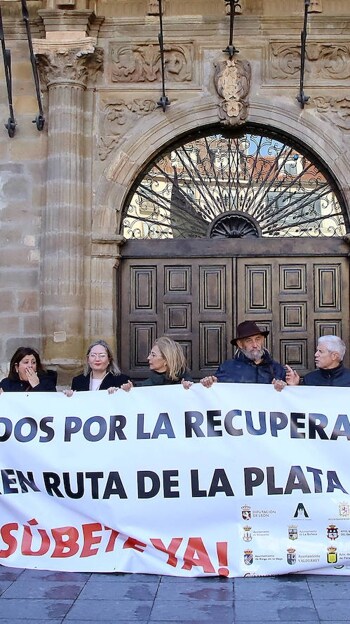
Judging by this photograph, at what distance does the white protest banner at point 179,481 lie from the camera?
5.70 metres

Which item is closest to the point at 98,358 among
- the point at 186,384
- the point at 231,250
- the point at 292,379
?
the point at 186,384

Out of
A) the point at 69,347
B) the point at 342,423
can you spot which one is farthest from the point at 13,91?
the point at 342,423

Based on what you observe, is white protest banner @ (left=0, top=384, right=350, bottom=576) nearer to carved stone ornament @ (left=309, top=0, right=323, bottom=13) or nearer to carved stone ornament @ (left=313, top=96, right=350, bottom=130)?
carved stone ornament @ (left=313, top=96, right=350, bottom=130)

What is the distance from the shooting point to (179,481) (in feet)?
19.2

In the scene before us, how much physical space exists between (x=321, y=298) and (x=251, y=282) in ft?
2.53

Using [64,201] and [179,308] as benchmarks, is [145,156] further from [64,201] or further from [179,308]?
[179,308]

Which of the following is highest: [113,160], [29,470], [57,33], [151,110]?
[57,33]

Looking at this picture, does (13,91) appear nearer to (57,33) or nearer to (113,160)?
(57,33)

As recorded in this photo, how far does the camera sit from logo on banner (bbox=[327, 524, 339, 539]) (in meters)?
5.68

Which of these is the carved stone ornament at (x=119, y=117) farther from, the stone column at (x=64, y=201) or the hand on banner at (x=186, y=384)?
the hand on banner at (x=186, y=384)

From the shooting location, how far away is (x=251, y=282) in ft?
30.3

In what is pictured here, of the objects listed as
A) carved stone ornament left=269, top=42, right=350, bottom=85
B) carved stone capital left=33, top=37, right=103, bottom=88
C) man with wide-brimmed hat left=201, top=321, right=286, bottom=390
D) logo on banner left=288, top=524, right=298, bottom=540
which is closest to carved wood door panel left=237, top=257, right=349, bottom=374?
carved stone ornament left=269, top=42, right=350, bottom=85

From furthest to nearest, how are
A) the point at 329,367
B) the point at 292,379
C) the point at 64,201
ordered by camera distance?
the point at 64,201 → the point at 329,367 → the point at 292,379

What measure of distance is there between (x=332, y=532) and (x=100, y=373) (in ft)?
7.42
